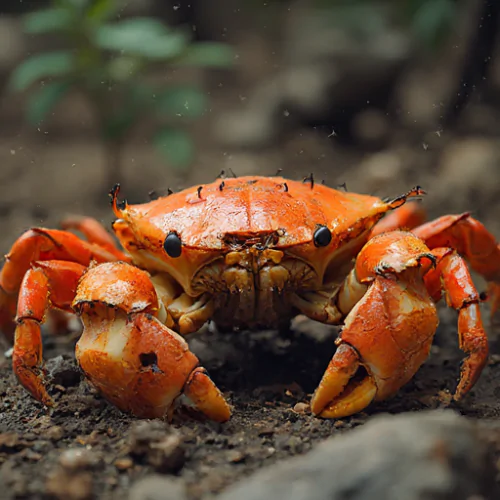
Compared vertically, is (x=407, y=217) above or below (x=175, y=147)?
below

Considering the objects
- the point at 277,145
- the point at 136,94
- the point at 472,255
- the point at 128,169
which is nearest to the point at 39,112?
the point at 136,94

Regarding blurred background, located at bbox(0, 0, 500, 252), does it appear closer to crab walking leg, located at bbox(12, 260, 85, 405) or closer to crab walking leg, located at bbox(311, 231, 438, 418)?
crab walking leg, located at bbox(12, 260, 85, 405)

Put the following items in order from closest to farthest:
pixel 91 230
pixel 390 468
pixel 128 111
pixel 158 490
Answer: pixel 390 468 → pixel 158 490 → pixel 91 230 → pixel 128 111


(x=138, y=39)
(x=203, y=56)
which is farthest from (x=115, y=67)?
(x=203, y=56)

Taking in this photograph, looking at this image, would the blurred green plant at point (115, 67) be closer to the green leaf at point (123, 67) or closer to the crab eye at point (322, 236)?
the green leaf at point (123, 67)

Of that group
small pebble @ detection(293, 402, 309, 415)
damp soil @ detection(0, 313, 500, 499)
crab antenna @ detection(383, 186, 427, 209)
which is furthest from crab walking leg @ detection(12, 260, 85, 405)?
crab antenna @ detection(383, 186, 427, 209)

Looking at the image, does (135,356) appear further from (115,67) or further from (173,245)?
(115,67)
